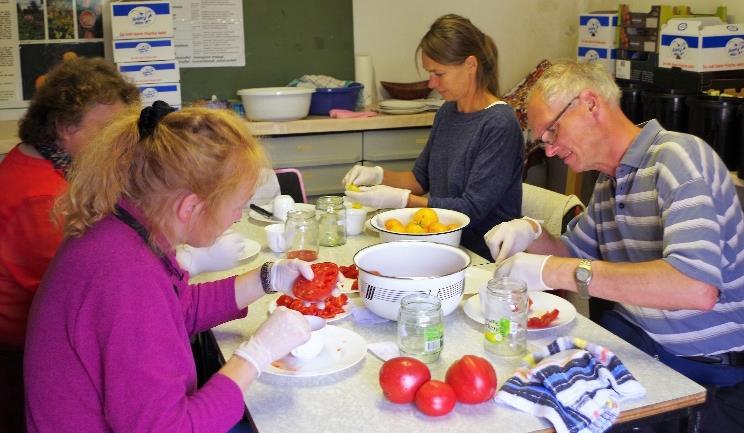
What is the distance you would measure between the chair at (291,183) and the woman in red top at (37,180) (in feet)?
3.43

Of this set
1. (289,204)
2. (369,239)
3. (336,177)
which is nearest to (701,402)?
(369,239)

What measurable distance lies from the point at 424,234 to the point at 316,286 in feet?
1.44

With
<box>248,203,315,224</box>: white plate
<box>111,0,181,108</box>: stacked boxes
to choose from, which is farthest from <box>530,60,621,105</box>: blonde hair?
<box>111,0,181,108</box>: stacked boxes

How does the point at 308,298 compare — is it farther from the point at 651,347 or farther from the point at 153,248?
the point at 651,347

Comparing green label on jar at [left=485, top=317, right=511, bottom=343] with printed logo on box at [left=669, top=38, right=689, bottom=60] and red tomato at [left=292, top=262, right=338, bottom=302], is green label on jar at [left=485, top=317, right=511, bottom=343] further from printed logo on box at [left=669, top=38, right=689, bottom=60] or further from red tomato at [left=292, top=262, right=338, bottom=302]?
printed logo on box at [left=669, top=38, right=689, bottom=60]

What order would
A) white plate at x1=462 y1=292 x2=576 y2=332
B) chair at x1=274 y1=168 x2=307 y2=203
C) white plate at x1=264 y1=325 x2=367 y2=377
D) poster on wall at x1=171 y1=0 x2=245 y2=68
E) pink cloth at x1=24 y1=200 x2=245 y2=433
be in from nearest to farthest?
pink cloth at x1=24 y1=200 x2=245 y2=433
white plate at x1=264 y1=325 x2=367 y2=377
white plate at x1=462 y1=292 x2=576 y2=332
chair at x1=274 y1=168 x2=307 y2=203
poster on wall at x1=171 y1=0 x2=245 y2=68

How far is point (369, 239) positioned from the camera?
2.29 meters

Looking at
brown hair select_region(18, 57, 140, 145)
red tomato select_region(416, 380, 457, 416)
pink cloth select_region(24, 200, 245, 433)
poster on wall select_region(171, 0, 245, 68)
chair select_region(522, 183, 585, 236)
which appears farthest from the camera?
poster on wall select_region(171, 0, 245, 68)

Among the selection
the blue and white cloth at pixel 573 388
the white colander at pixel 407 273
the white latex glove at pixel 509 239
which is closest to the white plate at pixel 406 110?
the white latex glove at pixel 509 239

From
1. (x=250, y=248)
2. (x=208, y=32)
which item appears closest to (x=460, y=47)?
(x=250, y=248)

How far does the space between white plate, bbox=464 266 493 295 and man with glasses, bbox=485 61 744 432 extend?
0.05 metres

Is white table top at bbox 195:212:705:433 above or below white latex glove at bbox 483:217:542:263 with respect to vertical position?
below

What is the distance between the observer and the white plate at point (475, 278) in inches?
71.7

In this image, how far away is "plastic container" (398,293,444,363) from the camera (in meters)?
1.45
